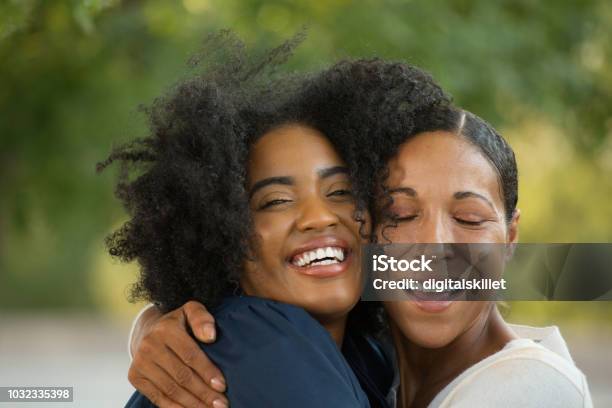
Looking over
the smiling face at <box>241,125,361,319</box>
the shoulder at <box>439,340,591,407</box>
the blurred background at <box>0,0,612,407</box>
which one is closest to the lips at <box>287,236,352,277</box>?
the smiling face at <box>241,125,361,319</box>

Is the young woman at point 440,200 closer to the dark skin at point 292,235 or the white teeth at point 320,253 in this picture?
the dark skin at point 292,235

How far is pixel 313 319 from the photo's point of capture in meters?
2.79

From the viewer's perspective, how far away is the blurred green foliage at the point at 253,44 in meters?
6.05

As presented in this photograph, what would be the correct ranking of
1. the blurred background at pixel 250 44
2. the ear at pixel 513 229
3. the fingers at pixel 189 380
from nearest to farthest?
1. the fingers at pixel 189 380
2. the ear at pixel 513 229
3. the blurred background at pixel 250 44

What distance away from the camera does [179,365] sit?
276 cm

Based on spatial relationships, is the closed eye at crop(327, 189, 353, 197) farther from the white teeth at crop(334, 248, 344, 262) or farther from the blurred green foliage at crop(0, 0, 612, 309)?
the blurred green foliage at crop(0, 0, 612, 309)

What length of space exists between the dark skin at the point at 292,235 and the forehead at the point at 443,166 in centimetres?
19

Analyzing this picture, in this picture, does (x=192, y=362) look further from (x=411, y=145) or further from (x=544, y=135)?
(x=544, y=135)

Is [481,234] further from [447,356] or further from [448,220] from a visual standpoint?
[447,356]

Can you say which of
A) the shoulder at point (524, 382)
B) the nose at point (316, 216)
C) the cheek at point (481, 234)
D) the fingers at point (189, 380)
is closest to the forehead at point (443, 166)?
the cheek at point (481, 234)

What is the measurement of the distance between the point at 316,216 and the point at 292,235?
0.10m

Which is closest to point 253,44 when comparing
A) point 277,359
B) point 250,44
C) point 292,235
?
point 250,44

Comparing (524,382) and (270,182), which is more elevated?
(270,182)

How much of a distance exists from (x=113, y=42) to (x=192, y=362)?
4501 mm
